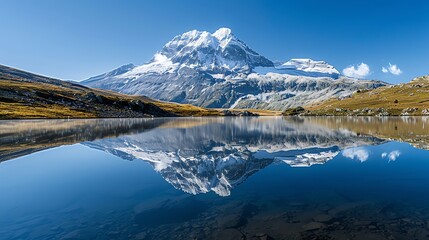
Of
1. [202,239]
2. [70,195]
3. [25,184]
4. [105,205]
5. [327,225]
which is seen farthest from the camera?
[25,184]

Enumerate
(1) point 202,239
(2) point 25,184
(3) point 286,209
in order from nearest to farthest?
(1) point 202,239 → (3) point 286,209 → (2) point 25,184

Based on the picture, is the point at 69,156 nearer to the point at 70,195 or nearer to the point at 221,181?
the point at 70,195

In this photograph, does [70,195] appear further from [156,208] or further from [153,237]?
[153,237]

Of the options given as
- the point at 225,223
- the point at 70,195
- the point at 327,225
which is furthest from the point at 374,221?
the point at 70,195

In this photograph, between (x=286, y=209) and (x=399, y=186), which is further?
(x=399, y=186)


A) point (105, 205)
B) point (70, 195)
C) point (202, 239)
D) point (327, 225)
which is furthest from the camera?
point (70, 195)

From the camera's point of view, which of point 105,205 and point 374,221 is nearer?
point 374,221

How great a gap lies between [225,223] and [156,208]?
17.2ft

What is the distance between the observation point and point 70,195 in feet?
68.9

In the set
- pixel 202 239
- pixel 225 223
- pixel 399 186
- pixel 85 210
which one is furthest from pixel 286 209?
pixel 85 210

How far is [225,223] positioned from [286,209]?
4287 mm

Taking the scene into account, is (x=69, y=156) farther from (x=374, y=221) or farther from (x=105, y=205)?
(x=374, y=221)

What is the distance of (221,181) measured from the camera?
2433cm

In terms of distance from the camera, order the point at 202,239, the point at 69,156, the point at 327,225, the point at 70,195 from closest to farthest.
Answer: the point at 202,239, the point at 327,225, the point at 70,195, the point at 69,156
